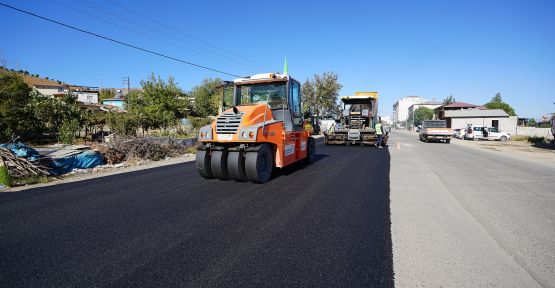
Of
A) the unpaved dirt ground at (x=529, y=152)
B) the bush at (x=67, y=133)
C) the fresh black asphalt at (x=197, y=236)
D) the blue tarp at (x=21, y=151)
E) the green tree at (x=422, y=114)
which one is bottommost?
the unpaved dirt ground at (x=529, y=152)

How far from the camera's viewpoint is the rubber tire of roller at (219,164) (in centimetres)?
712

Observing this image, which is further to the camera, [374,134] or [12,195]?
[374,134]

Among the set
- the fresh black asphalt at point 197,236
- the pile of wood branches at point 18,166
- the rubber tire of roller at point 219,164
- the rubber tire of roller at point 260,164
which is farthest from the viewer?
the pile of wood branches at point 18,166

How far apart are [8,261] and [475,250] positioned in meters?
5.38

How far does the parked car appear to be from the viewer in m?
31.9

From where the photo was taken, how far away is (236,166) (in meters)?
6.93

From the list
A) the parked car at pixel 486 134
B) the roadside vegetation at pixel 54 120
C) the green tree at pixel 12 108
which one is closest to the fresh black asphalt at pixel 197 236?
the roadside vegetation at pixel 54 120

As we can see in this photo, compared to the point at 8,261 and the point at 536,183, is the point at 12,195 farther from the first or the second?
the point at 536,183

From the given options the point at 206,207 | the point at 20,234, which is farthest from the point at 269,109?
the point at 20,234

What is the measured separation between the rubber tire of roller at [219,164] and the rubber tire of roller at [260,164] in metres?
0.67

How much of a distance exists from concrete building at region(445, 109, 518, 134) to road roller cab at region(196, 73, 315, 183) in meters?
54.2

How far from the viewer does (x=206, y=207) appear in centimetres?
515

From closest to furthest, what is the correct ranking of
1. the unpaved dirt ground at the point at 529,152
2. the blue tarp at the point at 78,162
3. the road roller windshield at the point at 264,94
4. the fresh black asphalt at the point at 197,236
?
the fresh black asphalt at the point at 197,236 < the road roller windshield at the point at 264,94 < the blue tarp at the point at 78,162 < the unpaved dirt ground at the point at 529,152

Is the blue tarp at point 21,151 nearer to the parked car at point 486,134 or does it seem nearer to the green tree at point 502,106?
the parked car at point 486,134
